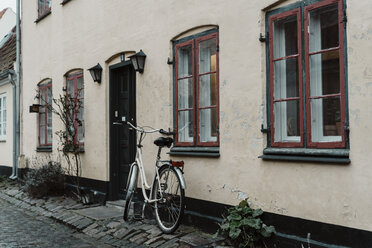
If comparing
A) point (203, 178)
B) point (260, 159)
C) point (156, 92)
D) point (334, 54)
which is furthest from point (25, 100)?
point (334, 54)

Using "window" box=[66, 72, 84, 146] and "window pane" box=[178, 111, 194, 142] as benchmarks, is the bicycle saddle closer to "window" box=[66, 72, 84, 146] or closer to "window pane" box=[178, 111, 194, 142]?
"window pane" box=[178, 111, 194, 142]

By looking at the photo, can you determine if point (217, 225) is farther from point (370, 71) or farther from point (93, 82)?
point (93, 82)

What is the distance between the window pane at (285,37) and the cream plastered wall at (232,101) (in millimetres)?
167

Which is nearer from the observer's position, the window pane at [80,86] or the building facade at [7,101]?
the window pane at [80,86]

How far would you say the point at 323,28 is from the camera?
14.6 feet

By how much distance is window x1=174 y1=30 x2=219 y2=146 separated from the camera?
19.4ft

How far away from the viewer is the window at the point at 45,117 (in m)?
11.0

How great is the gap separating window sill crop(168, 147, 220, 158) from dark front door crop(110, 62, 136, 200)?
1867 millimetres

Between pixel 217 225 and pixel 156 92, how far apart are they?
2.46 metres

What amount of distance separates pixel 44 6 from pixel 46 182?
4822mm

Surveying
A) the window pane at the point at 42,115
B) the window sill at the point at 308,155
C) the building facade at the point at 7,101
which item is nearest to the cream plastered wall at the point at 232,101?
the window sill at the point at 308,155

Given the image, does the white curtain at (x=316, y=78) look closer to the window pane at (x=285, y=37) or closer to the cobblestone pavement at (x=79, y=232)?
the window pane at (x=285, y=37)

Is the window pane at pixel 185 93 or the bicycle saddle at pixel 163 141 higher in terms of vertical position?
the window pane at pixel 185 93

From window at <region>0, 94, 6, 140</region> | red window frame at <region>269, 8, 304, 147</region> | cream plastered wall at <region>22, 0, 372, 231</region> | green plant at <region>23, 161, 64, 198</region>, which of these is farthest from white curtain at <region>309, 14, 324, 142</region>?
window at <region>0, 94, 6, 140</region>
